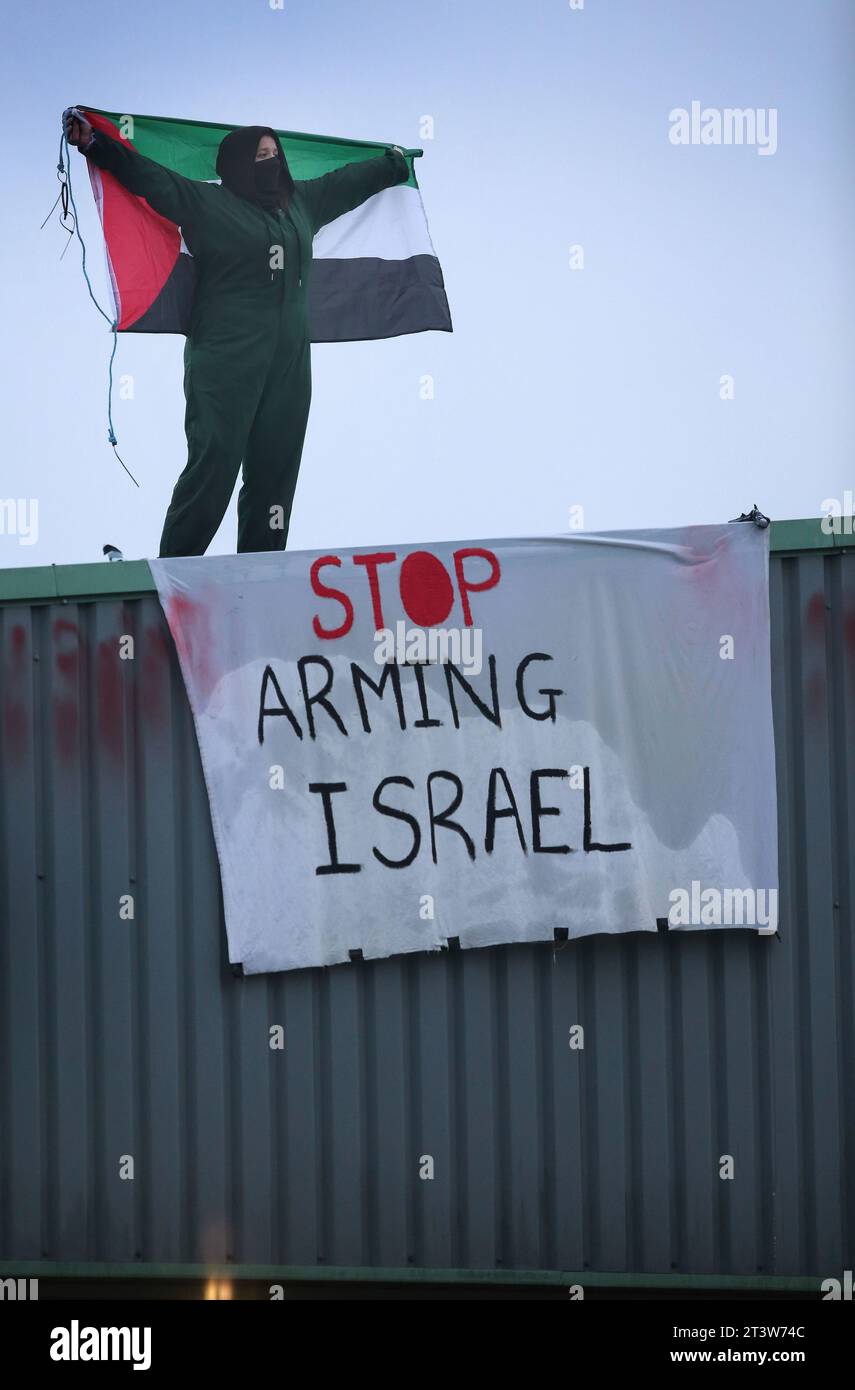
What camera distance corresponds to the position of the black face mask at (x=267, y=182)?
26.4 ft

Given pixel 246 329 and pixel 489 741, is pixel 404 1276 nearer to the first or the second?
pixel 489 741

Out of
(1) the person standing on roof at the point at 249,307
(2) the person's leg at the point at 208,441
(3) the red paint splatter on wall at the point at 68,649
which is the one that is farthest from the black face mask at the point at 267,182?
(3) the red paint splatter on wall at the point at 68,649

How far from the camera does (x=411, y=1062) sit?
17.0 ft

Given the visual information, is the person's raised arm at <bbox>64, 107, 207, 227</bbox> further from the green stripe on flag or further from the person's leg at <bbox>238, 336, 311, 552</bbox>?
the person's leg at <bbox>238, 336, 311, 552</bbox>

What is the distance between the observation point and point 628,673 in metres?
5.15

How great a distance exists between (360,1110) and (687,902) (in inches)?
64.7

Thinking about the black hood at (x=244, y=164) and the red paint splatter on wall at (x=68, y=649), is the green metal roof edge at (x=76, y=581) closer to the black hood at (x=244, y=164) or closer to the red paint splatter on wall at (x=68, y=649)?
the red paint splatter on wall at (x=68, y=649)

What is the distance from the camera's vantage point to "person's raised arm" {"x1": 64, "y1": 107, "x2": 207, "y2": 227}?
7512 millimetres

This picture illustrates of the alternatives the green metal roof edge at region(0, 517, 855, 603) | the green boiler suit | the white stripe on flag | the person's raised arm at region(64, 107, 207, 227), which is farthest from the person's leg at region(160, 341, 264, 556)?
the green metal roof edge at region(0, 517, 855, 603)

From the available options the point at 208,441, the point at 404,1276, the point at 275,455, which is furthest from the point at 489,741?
the point at 275,455

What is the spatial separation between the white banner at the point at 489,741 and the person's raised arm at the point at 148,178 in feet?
11.9

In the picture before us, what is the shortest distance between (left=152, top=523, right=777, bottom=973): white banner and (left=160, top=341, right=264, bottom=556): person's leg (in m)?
2.34

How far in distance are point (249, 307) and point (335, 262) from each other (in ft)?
2.21
